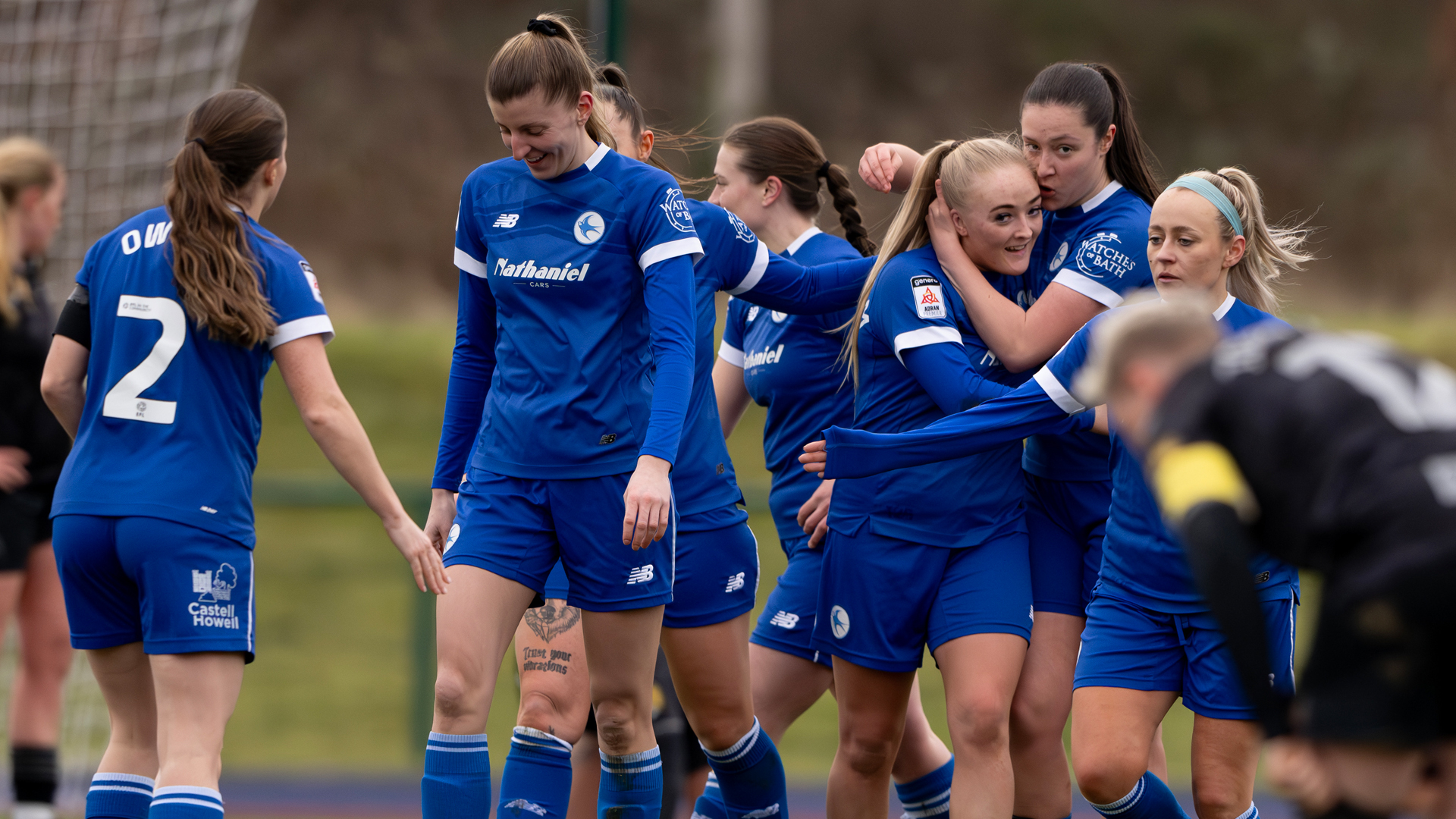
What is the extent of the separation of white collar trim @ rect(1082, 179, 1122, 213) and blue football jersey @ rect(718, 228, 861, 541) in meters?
0.73

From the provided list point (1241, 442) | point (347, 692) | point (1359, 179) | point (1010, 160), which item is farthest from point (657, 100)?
point (1241, 442)

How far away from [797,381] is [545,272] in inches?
42.8

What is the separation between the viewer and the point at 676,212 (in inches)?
148

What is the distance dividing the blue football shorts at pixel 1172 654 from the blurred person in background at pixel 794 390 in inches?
33.4

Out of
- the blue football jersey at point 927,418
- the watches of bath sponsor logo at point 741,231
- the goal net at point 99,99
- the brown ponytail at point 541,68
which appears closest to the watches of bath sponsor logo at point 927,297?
the blue football jersey at point 927,418

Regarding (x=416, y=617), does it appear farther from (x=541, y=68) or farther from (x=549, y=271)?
(x=541, y=68)

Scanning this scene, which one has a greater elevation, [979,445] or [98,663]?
[979,445]

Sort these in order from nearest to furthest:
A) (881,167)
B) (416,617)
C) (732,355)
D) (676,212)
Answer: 1. (676,212)
2. (881,167)
3. (732,355)
4. (416,617)

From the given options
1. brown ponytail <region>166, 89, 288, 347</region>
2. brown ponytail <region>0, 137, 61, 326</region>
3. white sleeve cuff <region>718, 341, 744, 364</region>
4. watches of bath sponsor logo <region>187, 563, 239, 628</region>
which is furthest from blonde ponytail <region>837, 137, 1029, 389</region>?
brown ponytail <region>0, 137, 61, 326</region>

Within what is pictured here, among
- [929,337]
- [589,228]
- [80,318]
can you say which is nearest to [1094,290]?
[929,337]

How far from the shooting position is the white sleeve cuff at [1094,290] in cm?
389

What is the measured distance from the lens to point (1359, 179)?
19.2 metres

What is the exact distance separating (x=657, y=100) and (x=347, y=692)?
1055 centimetres

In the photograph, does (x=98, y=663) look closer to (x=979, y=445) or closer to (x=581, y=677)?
(x=581, y=677)
